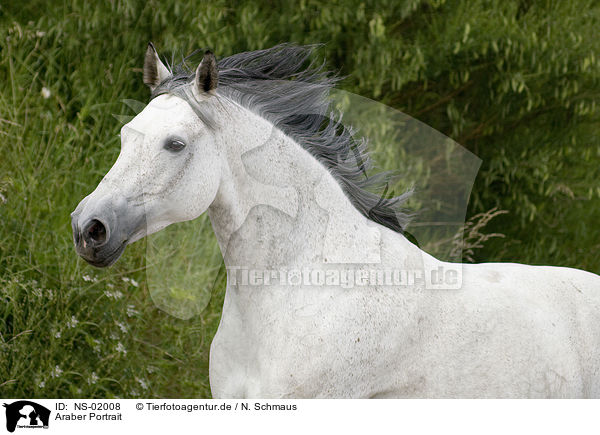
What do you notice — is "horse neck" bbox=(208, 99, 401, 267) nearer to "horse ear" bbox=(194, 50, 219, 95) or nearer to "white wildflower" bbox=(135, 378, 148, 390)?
"horse ear" bbox=(194, 50, 219, 95)

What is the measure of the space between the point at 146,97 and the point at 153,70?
130 inches

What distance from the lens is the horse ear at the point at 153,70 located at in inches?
99.9

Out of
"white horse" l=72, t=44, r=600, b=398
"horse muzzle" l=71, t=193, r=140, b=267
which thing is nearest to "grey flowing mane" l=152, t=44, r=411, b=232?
"white horse" l=72, t=44, r=600, b=398

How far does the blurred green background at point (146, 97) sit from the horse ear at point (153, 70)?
187 centimetres

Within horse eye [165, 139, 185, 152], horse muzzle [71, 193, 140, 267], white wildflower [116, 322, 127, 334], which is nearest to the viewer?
horse muzzle [71, 193, 140, 267]

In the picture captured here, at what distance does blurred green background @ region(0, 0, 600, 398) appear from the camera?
4312 millimetres

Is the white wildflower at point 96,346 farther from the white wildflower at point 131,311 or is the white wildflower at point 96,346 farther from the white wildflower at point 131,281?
the white wildflower at point 131,281

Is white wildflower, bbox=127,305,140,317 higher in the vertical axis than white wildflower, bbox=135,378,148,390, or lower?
higher

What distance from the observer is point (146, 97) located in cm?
575
